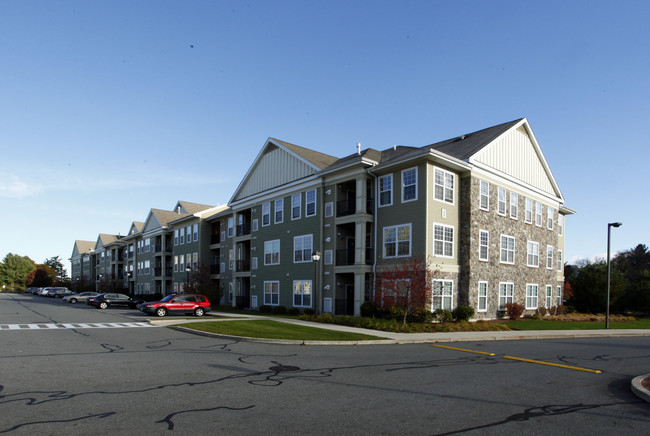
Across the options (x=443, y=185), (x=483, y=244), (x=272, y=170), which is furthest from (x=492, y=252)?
(x=272, y=170)

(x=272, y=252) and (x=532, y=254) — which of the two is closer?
(x=532, y=254)

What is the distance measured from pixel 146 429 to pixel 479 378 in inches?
284

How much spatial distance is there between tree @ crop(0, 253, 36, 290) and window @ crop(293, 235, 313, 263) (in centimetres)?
12857

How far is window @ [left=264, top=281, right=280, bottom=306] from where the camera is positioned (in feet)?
117

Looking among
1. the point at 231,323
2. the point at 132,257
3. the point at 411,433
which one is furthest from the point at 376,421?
the point at 132,257

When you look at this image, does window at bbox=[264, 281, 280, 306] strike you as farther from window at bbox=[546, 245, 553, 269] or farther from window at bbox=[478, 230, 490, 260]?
window at bbox=[546, 245, 553, 269]

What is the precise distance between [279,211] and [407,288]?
1592cm

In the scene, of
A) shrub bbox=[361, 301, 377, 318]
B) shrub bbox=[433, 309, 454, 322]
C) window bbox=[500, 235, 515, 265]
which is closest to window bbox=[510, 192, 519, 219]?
window bbox=[500, 235, 515, 265]

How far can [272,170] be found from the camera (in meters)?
37.5

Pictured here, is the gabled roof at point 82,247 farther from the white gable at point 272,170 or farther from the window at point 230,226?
the white gable at point 272,170

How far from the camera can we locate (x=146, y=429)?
634cm

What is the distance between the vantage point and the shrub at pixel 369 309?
87.9ft

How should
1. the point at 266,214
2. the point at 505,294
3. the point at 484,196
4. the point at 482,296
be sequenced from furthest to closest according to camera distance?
the point at 266,214, the point at 505,294, the point at 484,196, the point at 482,296

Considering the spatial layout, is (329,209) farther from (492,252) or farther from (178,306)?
(178,306)
